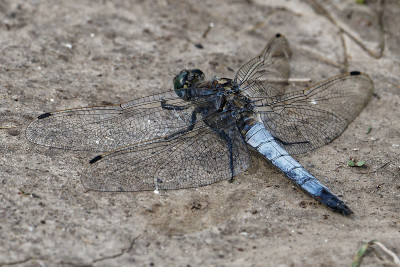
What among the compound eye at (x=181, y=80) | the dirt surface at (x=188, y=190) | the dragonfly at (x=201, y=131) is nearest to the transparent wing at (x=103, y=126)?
the dragonfly at (x=201, y=131)

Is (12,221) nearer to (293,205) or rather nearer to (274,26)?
(293,205)

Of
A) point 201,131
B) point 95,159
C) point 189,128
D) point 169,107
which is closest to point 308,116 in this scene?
point 201,131

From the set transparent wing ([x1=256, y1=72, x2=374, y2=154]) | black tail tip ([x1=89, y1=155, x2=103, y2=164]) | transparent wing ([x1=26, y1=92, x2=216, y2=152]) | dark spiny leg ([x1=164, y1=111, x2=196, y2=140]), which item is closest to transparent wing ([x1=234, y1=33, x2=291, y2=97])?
transparent wing ([x1=256, y1=72, x2=374, y2=154])

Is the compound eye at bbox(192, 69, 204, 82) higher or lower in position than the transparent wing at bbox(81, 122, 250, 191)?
higher

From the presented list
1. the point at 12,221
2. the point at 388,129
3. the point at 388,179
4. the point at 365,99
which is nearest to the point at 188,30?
the point at 365,99

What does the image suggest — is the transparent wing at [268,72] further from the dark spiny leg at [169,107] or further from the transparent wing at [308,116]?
the dark spiny leg at [169,107]

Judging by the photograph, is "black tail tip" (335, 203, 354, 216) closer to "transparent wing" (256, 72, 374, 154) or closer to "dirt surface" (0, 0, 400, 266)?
"dirt surface" (0, 0, 400, 266)

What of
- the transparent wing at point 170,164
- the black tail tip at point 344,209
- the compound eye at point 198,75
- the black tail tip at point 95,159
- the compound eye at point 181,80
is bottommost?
the black tail tip at point 95,159

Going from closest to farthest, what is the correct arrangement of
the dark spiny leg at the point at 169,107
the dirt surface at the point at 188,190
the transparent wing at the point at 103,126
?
the dirt surface at the point at 188,190 → the transparent wing at the point at 103,126 → the dark spiny leg at the point at 169,107
